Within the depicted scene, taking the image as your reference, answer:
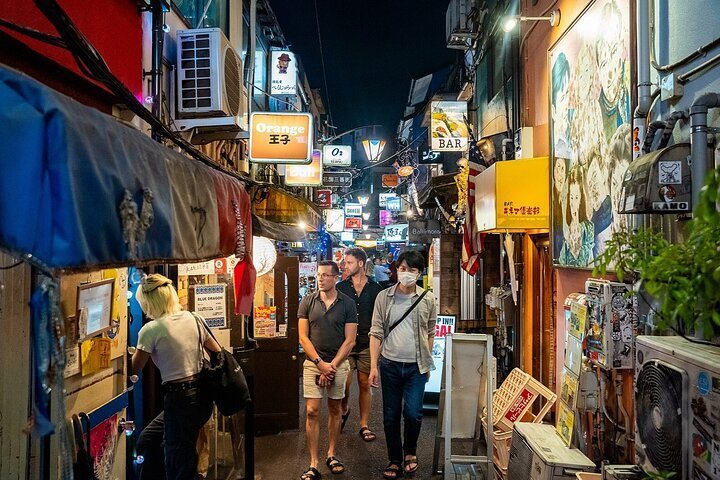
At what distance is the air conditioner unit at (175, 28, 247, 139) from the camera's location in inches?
284

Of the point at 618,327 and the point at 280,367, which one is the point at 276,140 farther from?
the point at 618,327

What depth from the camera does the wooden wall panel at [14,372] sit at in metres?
3.74

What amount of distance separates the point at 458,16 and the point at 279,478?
12.2m

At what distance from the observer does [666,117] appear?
429 centimetres

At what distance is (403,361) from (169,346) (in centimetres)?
301

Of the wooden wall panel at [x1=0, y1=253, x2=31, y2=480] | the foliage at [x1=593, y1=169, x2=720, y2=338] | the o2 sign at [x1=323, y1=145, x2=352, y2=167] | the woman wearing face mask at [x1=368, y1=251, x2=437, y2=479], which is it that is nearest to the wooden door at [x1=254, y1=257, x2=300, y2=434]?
the woman wearing face mask at [x1=368, y1=251, x2=437, y2=479]

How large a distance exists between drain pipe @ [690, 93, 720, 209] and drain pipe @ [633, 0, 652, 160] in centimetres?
91

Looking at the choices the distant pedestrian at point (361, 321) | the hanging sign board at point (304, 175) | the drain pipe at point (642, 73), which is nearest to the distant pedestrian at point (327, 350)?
the distant pedestrian at point (361, 321)

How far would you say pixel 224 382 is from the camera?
17.7 ft

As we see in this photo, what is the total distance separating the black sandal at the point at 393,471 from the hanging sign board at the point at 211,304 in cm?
288

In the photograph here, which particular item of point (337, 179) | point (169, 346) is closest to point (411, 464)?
point (169, 346)

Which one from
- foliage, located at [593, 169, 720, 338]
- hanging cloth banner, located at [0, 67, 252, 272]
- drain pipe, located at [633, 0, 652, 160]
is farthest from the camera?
drain pipe, located at [633, 0, 652, 160]

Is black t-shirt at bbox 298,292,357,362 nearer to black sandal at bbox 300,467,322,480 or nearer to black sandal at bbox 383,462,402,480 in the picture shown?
black sandal at bbox 300,467,322,480

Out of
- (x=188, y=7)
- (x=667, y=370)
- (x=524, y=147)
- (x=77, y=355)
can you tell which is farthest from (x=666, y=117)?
(x=188, y=7)
